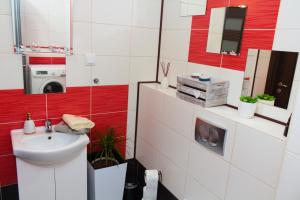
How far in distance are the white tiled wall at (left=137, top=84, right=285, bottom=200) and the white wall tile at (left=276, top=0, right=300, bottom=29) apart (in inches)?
21.1

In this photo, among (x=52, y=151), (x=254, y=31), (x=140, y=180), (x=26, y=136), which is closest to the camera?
(x=254, y=31)

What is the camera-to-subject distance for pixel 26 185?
5.69 ft

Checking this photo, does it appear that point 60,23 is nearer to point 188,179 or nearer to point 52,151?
point 52,151

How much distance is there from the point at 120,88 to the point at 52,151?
880 millimetres

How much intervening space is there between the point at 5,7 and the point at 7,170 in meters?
1.23

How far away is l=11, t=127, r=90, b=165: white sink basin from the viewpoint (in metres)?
1.62

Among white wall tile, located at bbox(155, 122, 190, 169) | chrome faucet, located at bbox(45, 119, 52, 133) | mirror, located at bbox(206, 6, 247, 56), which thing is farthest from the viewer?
chrome faucet, located at bbox(45, 119, 52, 133)

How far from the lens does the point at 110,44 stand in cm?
216

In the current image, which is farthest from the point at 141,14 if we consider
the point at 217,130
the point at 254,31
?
the point at 217,130

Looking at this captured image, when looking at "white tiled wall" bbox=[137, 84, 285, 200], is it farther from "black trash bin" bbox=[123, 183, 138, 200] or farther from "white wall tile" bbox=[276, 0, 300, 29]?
"white wall tile" bbox=[276, 0, 300, 29]

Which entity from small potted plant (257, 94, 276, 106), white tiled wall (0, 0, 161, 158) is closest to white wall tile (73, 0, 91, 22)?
white tiled wall (0, 0, 161, 158)

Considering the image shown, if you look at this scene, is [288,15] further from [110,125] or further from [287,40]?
[110,125]

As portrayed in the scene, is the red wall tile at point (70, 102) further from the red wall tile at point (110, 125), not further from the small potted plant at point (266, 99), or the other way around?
the small potted plant at point (266, 99)

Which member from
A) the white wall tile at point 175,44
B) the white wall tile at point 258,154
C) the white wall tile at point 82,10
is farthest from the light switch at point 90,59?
the white wall tile at point 258,154
